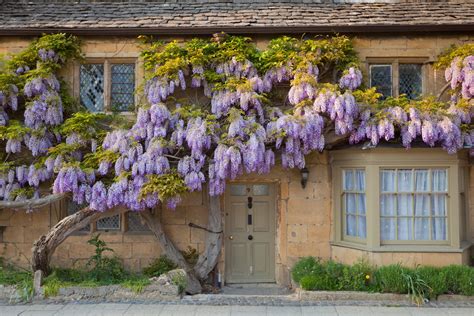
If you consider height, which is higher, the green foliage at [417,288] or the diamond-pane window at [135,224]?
the diamond-pane window at [135,224]

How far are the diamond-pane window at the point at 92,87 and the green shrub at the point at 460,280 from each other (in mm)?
7714

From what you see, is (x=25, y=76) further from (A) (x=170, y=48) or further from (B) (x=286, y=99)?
(B) (x=286, y=99)

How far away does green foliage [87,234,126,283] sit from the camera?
858cm

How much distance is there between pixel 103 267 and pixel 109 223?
3.56ft

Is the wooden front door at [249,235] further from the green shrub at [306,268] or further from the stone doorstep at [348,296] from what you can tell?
the stone doorstep at [348,296]

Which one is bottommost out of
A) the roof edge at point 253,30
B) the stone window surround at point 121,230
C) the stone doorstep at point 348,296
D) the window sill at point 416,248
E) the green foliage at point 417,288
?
the stone doorstep at point 348,296

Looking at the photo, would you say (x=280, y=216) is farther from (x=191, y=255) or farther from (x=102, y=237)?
(x=102, y=237)

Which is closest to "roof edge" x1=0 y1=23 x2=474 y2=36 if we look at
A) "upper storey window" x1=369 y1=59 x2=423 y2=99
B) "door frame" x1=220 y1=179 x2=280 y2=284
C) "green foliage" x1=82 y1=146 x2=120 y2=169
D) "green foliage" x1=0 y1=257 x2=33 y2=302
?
"upper storey window" x1=369 y1=59 x2=423 y2=99

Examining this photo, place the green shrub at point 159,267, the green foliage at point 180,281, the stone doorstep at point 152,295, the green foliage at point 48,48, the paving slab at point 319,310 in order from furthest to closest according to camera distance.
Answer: the green foliage at point 48,48 < the green shrub at point 159,267 < the green foliage at point 180,281 < the stone doorstep at point 152,295 < the paving slab at point 319,310

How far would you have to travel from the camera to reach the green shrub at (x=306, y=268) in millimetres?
8422

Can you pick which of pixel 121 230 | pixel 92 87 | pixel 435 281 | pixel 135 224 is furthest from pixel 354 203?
pixel 92 87

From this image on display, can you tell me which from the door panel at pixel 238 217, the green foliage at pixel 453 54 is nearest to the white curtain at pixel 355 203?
the door panel at pixel 238 217

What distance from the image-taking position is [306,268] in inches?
337

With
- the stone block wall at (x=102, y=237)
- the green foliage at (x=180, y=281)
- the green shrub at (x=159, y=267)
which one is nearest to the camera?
the green foliage at (x=180, y=281)
